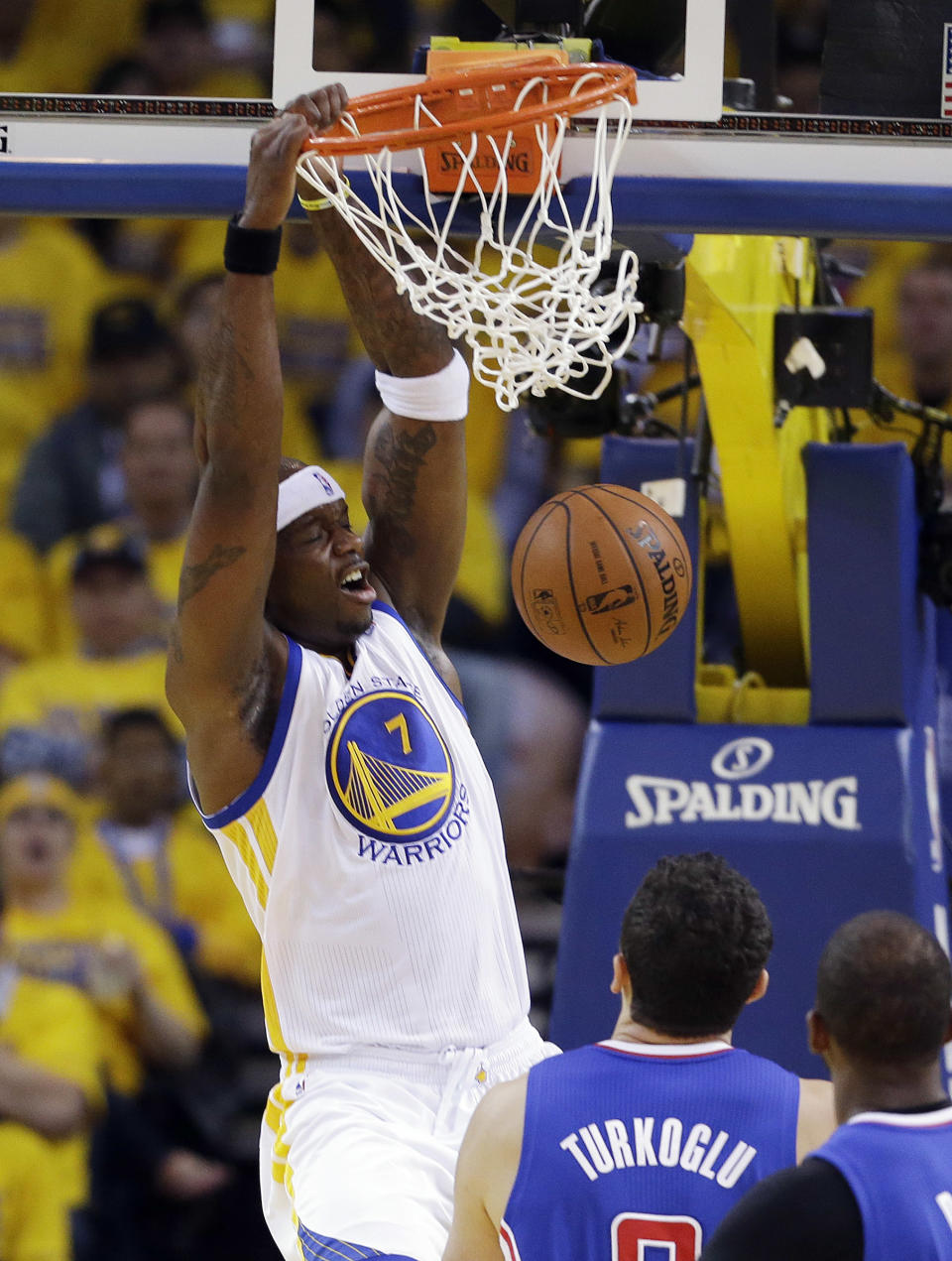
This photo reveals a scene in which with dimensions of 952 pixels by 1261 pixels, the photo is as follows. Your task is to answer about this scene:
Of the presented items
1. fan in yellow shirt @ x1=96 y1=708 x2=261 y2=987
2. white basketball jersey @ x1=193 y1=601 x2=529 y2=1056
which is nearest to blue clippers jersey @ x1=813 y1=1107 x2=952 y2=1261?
white basketball jersey @ x1=193 y1=601 x2=529 y2=1056

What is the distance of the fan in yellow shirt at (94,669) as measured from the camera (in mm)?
6578

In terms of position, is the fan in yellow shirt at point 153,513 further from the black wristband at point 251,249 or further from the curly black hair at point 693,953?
the curly black hair at point 693,953

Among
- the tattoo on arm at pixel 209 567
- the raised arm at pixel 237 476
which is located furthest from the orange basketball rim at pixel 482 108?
the tattoo on arm at pixel 209 567

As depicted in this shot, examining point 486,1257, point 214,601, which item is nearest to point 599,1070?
point 486,1257

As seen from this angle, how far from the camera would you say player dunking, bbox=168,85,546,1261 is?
3018 millimetres

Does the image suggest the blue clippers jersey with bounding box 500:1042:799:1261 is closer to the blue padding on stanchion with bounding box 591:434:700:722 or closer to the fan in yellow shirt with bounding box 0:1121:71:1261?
the blue padding on stanchion with bounding box 591:434:700:722

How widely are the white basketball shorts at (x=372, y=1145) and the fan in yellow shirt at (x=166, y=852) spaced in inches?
123

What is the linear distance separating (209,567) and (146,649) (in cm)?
375

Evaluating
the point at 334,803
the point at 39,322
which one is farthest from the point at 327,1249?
the point at 39,322

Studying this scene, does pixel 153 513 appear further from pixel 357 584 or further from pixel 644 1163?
pixel 644 1163

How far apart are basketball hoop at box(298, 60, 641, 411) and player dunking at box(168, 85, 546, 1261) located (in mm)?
132

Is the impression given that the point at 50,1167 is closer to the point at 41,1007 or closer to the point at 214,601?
the point at 41,1007

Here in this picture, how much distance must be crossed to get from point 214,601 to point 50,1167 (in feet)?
11.7

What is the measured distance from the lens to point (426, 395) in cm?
359
